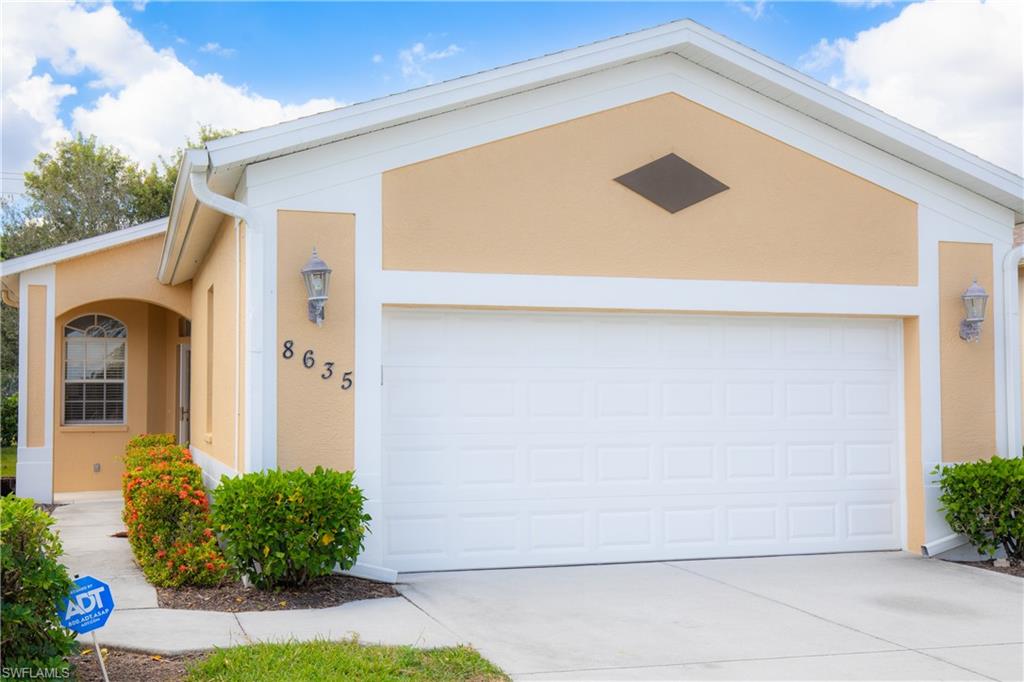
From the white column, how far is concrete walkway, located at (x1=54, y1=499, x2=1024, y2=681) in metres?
5.24

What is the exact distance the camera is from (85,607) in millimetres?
4766

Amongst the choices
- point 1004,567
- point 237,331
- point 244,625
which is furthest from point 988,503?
point 237,331

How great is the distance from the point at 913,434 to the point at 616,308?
11.0 feet

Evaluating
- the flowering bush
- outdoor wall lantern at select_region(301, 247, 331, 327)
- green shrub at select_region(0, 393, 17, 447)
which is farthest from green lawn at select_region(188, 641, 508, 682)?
green shrub at select_region(0, 393, 17, 447)

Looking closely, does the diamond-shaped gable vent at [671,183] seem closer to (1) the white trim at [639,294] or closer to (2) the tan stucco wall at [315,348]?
(1) the white trim at [639,294]

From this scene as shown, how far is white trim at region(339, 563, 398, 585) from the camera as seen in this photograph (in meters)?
7.75

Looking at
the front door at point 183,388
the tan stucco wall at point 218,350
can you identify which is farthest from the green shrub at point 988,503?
the front door at point 183,388

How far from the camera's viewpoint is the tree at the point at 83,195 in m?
27.0

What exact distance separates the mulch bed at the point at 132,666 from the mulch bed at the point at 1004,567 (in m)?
6.97

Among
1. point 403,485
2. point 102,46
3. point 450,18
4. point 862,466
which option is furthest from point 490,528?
point 102,46

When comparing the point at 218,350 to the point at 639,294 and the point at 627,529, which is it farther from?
the point at 627,529

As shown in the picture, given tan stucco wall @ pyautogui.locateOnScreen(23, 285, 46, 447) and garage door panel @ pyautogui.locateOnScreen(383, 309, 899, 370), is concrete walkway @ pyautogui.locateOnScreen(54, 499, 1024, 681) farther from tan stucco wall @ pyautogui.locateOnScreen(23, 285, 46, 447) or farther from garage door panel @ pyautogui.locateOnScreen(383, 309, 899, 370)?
tan stucco wall @ pyautogui.locateOnScreen(23, 285, 46, 447)

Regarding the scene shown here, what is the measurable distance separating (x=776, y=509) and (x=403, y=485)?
3.64 meters

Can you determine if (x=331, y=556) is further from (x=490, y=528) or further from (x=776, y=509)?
(x=776, y=509)
